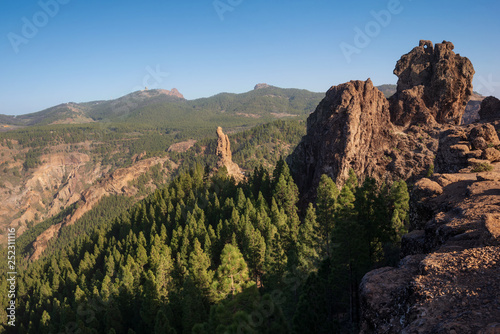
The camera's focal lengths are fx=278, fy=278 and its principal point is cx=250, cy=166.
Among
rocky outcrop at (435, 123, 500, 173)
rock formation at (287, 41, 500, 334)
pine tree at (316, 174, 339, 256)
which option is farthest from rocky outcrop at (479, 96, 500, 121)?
pine tree at (316, 174, 339, 256)

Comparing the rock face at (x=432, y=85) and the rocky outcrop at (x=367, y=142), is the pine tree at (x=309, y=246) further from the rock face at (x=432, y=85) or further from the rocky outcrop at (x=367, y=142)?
the rock face at (x=432, y=85)

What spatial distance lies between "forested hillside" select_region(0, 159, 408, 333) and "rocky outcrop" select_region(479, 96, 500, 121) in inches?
1145

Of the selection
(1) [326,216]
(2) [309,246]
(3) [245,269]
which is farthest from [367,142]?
(3) [245,269]

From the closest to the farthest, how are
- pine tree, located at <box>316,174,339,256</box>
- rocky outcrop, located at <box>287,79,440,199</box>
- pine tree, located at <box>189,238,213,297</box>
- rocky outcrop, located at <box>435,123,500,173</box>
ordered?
rocky outcrop, located at <box>435,123,500,173</box>
pine tree, located at <box>189,238,213,297</box>
pine tree, located at <box>316,174,339,256</box>
rocky outcrop, located at <box>287,79,440,199</box>

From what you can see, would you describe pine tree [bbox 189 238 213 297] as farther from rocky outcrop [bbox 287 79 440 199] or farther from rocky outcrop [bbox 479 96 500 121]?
rocky outcrop [bbox 479 96 500 121]

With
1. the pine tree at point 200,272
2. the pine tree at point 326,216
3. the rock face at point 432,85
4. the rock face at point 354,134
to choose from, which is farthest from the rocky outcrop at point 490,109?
the pine tree at point 200,272

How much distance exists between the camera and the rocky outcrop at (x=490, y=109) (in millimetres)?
56781

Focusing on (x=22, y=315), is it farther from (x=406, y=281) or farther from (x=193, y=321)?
(x=406, y=281)

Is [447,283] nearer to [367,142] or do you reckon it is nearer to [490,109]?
[367,142]

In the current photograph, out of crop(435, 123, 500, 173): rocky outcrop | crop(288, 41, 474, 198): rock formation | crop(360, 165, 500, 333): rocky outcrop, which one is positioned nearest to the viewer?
crop(360, 165, 500, 333): rocky outcrop

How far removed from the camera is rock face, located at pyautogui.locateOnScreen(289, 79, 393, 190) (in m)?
60.3

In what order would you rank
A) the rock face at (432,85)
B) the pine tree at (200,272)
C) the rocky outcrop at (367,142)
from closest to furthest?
the pine tree at (200,272) → the rocky outcrop at (367,142) → the rock face at (432,85)

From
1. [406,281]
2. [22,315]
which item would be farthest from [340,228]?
[22,315]

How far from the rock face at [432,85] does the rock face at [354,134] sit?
502 centimetres
